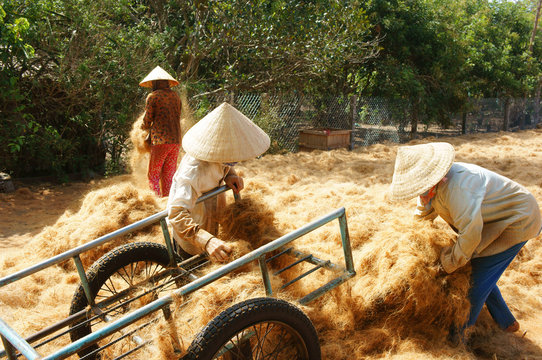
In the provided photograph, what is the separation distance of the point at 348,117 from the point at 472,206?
839 centimetres

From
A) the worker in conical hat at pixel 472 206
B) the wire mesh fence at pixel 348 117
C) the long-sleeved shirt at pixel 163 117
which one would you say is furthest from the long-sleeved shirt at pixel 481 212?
the wire mesh fence at pixel 348 117

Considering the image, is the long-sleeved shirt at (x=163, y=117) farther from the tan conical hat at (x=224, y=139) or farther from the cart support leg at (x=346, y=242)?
the cart support leg at (x=346, y=242)

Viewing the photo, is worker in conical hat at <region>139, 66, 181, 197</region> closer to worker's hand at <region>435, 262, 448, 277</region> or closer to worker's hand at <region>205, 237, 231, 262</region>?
worker's hand at <region>205, 237, 231, 262</region>

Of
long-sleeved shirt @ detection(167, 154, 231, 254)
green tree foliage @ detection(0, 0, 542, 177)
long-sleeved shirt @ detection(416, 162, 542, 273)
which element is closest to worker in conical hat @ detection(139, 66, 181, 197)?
green tree foliage @ detection(0, 0, 542, 177)

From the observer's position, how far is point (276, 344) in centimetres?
194

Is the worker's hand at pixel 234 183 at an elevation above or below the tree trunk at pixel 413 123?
above

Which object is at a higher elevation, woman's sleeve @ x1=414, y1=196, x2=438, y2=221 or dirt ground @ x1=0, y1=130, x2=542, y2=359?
woman's sleeve @ x1=414, y1=196, x2=438, y2=221

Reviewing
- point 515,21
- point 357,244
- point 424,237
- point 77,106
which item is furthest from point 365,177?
point 515,21

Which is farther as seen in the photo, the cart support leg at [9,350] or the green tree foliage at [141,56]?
the green tree foliage at [141,56]

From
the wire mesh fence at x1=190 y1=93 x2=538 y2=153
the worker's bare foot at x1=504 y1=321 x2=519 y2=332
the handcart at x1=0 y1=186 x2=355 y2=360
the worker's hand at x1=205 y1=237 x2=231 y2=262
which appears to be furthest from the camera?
the wire mesh fence at x1=190 y1=93 x2=538 y2=153

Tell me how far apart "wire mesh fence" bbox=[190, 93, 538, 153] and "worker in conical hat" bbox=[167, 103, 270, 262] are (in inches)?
202

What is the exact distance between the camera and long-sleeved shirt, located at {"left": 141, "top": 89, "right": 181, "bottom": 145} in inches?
191

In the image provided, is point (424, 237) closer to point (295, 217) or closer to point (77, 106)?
point (295, 217)

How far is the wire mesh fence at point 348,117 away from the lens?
8.62m
